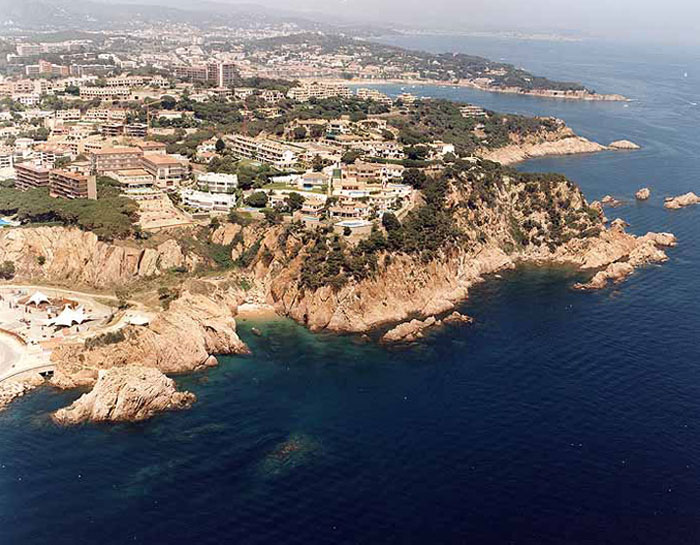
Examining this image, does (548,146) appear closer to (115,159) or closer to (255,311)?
(115,159)

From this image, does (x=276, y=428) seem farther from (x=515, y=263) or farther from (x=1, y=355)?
(x=515, y=263)

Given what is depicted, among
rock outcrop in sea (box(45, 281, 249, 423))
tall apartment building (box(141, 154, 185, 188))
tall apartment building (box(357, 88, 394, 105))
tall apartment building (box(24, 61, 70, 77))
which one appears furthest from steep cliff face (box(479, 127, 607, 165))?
A: tall apartment building (box(24, 61, 70, 77))

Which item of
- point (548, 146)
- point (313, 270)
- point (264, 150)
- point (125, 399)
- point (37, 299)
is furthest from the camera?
point (548, 146)

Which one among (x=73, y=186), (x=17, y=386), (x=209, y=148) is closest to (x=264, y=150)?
(x=209, y=148)

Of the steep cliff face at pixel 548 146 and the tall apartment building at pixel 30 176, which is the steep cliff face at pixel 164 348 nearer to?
the tall apartment building at pixel 30 176

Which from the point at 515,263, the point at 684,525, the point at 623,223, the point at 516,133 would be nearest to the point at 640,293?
the point at 515,263
